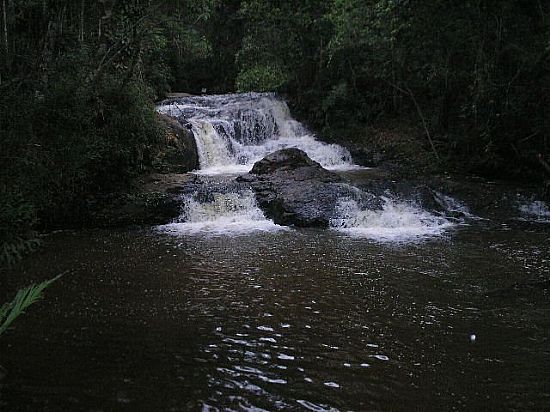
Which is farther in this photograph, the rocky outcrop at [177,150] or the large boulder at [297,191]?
the rocky outcrop at [177,150]

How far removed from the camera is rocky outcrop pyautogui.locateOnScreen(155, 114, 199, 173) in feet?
46.0

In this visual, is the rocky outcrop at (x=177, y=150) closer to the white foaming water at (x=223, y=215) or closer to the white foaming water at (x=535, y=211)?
the white foaming water at (x=223, y=215)

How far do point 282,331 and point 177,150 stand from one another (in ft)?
33.8

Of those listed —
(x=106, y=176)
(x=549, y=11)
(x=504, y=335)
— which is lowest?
(x=504, y=335)

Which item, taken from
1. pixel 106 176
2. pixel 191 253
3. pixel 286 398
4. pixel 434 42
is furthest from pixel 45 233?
pixel 434 42

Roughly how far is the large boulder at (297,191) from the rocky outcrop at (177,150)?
2.34 meters

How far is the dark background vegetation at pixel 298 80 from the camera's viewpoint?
28.5ft

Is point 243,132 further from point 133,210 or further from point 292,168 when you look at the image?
point 133,210

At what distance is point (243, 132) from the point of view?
1781 cm

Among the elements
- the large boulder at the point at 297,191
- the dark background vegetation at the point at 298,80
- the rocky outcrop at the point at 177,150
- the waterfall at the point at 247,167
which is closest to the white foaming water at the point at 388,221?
the waterfall at the point at 247,167

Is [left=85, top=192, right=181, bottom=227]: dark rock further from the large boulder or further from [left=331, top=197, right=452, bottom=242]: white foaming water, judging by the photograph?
[left=331, top=197, right=452, bottom=242]: white foaming water

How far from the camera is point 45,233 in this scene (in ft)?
34.0

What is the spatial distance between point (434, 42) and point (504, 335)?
11.2 metres

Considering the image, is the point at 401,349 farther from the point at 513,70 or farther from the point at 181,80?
the point at 181,80
